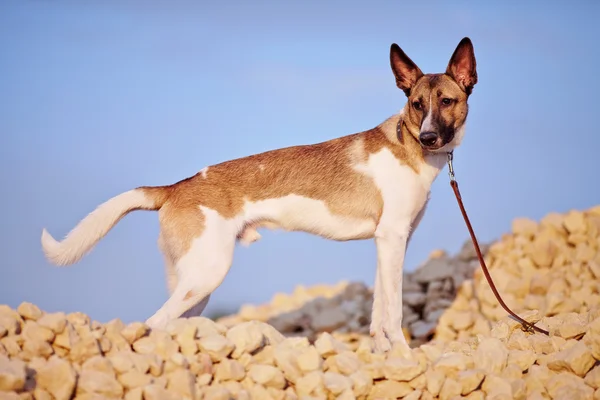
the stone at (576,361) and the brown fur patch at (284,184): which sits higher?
the brown fur patch at (284,184)

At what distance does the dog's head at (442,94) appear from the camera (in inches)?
231

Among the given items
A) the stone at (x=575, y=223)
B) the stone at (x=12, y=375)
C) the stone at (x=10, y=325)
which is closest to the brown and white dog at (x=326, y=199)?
the stone at (x=10, y=325)

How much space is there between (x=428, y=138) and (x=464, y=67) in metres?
0.83

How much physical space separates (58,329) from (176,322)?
78 centimetres

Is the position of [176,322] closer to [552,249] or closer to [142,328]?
[142,328]

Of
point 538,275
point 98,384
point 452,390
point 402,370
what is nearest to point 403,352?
point 402,370

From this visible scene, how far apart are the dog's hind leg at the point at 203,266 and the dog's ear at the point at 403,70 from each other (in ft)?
6.23

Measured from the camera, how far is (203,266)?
5777 mm

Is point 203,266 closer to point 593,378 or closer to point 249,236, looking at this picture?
point 249,236

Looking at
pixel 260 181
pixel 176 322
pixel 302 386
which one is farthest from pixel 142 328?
pixel 260 181

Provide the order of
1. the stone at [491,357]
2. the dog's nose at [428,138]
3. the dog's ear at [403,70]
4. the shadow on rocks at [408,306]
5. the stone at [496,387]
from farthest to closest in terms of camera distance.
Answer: the shadow on rocks at [408,306] < the dog's ear at [403,70] < the dog's nose at [428,138] < the stone at [491,357] < the stone at [496,387]

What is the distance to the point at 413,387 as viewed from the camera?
4.70 m

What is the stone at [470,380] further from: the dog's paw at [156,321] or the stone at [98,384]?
the dog's paw at [156,321]

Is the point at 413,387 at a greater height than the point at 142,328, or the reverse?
the point at 142,328
